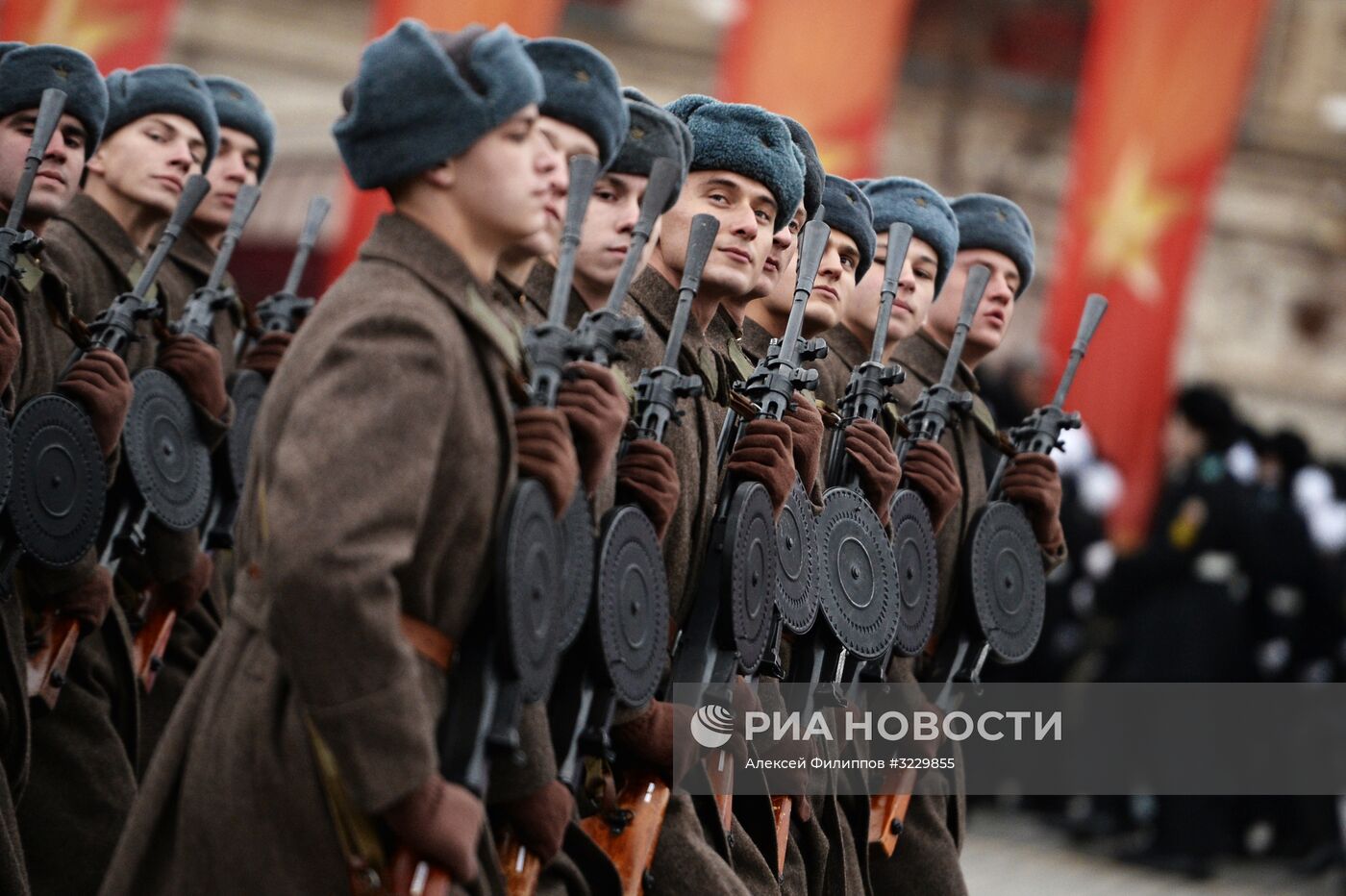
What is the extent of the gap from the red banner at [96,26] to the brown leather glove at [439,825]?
26.3 ft

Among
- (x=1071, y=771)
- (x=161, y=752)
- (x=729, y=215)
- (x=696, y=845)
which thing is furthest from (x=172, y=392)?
(x=1071, y=771)

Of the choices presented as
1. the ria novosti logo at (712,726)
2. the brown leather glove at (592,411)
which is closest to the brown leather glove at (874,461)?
the ria novosti logo at (712,726)

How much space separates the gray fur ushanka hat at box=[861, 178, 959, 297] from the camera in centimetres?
648

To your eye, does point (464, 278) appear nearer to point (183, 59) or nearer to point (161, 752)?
point (161, 752)

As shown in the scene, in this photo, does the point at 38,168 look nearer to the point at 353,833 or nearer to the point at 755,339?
the point at 755,339

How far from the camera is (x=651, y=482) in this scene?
437cm

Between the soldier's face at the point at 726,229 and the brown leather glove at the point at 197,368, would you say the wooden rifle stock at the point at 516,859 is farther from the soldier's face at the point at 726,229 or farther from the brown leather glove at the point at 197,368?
the brown leather glove at the point at 197,368

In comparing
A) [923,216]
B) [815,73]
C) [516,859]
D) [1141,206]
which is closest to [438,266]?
[516,859]

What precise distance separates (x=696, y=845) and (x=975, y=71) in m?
19.7

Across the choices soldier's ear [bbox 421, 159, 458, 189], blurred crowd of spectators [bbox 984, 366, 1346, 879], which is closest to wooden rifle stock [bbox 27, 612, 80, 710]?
soldier's ear [bbox 421, 159, 458, 189]

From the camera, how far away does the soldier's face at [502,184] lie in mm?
3709

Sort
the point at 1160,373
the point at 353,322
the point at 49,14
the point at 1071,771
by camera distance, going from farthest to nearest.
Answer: the point at 1160,373, the point at 1071,771, the point at 49,14, the point at 353,322

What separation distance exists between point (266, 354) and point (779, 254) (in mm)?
1808

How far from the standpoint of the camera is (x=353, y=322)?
3461mm
